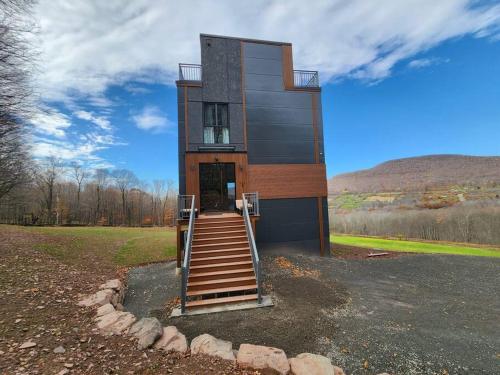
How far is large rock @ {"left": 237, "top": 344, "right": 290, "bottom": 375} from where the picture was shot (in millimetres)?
2895

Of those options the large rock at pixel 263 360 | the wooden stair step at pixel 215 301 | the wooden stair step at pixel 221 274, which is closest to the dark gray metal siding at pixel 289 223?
the wooden stair step at pixel 221 274

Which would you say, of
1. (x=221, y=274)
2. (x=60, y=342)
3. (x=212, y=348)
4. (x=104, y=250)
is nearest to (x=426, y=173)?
(x=221, y=274)

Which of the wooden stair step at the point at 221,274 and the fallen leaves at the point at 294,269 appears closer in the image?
the wooden stair step at the point at 221,274

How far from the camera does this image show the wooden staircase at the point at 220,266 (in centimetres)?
582

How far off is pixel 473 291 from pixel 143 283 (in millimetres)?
10450

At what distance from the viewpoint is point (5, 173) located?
16.8m

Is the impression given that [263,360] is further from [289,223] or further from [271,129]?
[271,129]

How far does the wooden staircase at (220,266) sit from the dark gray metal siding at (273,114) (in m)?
4.26

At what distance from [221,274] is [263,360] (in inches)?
133

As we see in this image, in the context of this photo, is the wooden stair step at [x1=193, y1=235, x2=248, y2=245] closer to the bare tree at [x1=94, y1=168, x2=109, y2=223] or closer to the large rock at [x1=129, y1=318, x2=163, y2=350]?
the large rock at [x1=129, y1=318, x2=163, y2=350]

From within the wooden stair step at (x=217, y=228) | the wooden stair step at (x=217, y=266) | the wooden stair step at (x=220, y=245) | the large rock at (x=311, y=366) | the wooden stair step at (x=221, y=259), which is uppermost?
the wooden stair step at (x=217, y=228)

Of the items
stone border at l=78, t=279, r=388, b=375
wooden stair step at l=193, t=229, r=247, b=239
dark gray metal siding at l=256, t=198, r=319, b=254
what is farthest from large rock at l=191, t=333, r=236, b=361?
dark gray metal siding at l=256, t=198, r=319, b=254

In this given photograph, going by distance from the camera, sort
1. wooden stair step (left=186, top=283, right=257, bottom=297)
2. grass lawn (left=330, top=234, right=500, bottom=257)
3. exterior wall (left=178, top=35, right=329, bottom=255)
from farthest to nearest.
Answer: grass lawn (left=330, top=234, right=500, bottom=257), exterior wall (left=178, top=35, right=329, bottom=255), wooden stair step (left=186, top=283, right=257, bottom=297)

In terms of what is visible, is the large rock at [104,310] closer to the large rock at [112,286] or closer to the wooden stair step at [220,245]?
the large rock at [112,286]
